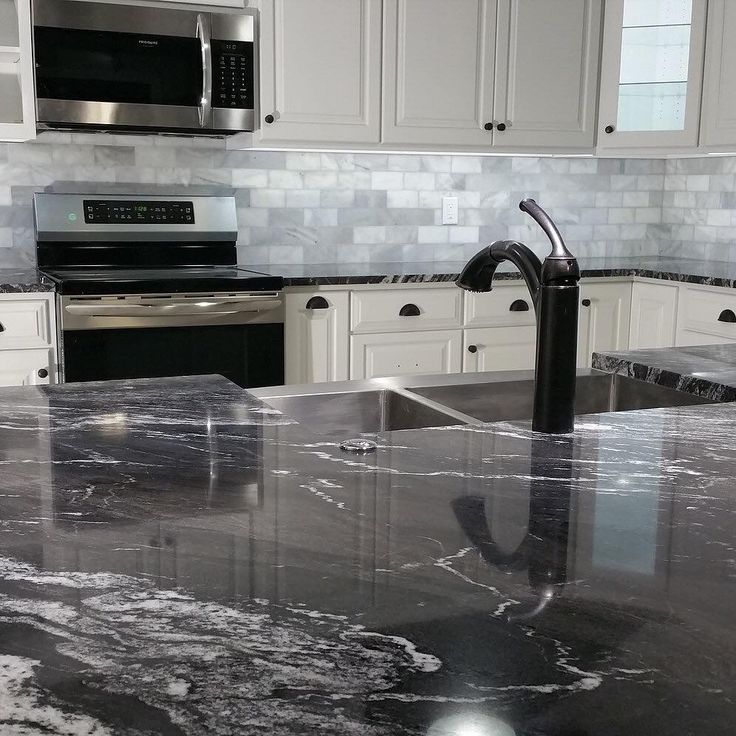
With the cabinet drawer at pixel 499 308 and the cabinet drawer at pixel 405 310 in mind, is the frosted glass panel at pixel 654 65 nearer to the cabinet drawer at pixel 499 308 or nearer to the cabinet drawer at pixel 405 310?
the cabinet drawer at pixel 499 308

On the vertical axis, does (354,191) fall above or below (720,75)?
below

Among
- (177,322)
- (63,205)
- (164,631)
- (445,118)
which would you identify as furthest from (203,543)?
(445,118)

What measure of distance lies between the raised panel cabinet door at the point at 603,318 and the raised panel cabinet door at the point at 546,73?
25.1 inches

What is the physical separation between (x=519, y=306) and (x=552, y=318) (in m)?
2.68

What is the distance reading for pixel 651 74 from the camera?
3973mm

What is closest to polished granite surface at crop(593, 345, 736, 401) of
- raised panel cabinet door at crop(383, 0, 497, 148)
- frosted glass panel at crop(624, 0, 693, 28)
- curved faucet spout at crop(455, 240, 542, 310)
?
curved faucet spout at crop(455, 240, 542, 310)

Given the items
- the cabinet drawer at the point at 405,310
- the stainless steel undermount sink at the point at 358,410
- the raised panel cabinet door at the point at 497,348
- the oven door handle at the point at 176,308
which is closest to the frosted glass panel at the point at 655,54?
the raised panel cabinet door at the point at 497,348

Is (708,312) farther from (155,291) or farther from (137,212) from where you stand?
(137,212)

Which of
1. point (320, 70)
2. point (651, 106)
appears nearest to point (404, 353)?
point (320, 70)

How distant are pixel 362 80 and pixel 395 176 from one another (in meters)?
A: 0.58

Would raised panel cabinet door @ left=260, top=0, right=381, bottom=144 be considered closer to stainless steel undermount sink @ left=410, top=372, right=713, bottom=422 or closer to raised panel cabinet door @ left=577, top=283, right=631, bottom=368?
raised panel cabinet door @ left=577, top=283, right=631, bottom=368

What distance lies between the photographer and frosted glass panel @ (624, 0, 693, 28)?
387 cm

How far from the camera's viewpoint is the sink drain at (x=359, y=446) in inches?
42.6

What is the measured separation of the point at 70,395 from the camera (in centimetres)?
139
